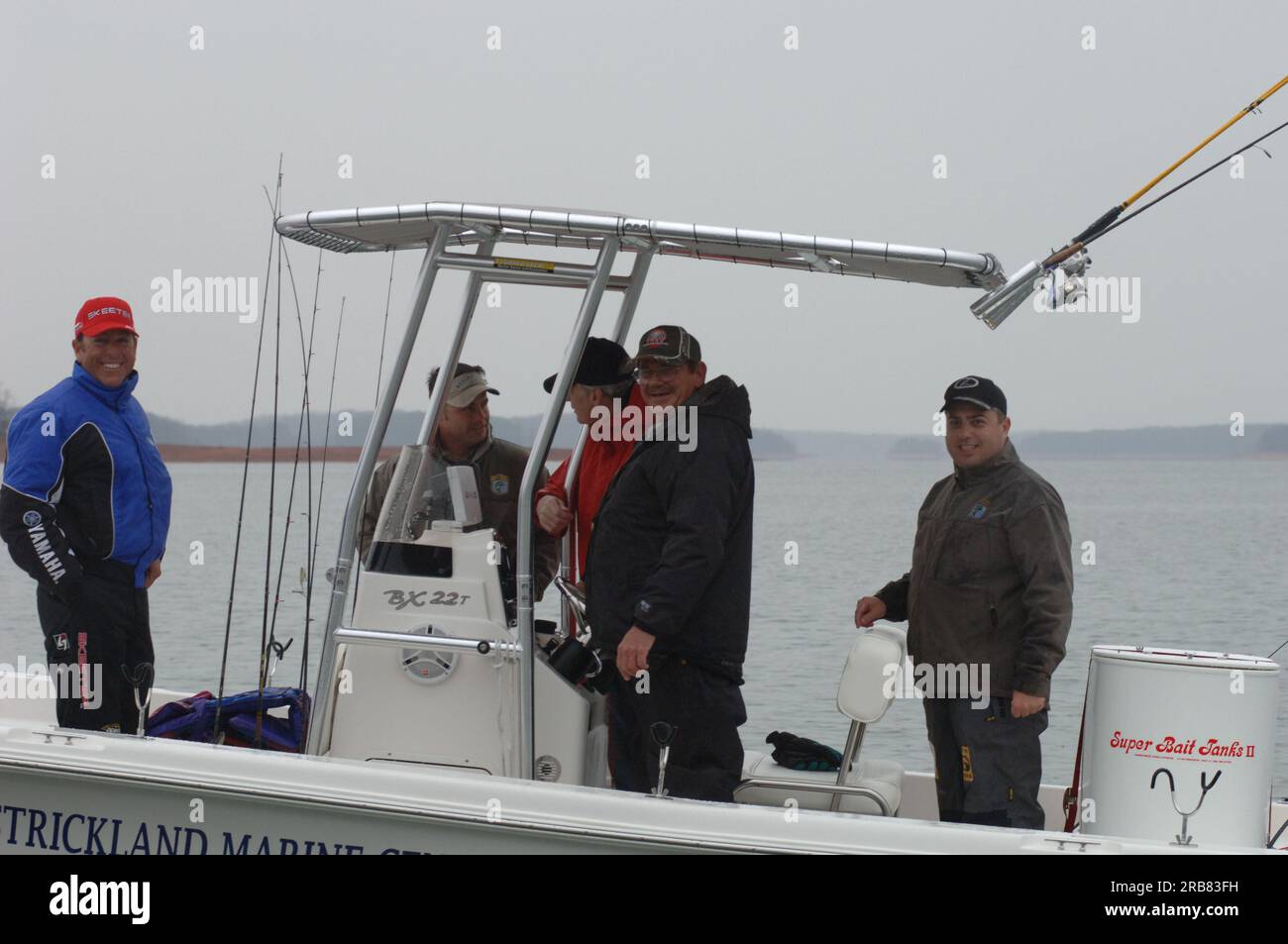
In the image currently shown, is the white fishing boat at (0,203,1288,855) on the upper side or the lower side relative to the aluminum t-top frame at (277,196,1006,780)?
lower

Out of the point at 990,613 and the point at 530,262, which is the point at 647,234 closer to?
the point at 530,262

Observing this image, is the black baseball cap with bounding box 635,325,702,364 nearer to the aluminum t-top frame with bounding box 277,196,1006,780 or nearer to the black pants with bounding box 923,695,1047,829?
the aluminum t-top frame with bounding box 277,196,1006,780

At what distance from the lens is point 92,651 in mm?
3840

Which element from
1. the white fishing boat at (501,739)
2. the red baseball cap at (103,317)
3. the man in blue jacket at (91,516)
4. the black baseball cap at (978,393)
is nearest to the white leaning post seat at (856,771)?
the white fishing boat at (501,739)

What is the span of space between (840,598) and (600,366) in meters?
11.7

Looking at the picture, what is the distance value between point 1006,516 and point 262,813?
6.15 ft

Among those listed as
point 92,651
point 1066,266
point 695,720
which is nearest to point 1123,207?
point 1066,266

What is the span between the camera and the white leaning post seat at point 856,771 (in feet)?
Result: 11.3

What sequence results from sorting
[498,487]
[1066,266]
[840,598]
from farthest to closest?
[840,598] < [498,487] < [1066,266]

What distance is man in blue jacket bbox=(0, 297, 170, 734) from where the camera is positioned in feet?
12.4

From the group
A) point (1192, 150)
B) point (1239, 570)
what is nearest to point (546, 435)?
point (1192, 150)

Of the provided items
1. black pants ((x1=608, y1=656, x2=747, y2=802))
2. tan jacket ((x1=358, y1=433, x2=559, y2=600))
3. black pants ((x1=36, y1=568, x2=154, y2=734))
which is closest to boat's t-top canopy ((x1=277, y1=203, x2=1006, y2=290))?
tan jacket ((x1=358, y1=433, x2=559, y2=600))
